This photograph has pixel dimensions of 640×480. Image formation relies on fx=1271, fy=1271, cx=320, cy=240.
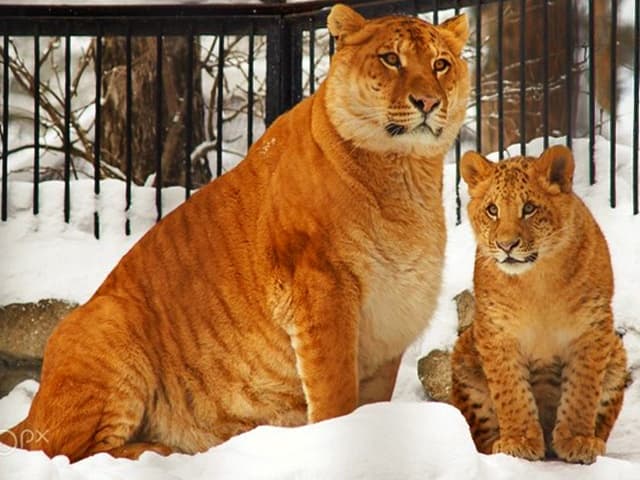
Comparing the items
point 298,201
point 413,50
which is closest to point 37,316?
point 298,201

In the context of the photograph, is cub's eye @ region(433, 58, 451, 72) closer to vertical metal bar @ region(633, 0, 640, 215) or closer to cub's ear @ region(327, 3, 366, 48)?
cub's ear @ region(327, 3, 366, 48)

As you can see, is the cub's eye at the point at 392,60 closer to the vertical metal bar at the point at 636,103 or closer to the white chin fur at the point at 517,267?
the white chin fur at the point at 517,267

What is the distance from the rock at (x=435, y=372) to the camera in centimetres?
271

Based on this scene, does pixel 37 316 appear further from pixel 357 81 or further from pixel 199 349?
pixel 357 81

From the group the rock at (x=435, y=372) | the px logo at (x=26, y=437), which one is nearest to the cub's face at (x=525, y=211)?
the rock at (x=435, y=372)

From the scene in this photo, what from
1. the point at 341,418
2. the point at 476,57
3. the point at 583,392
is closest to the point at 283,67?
the point at 476,57

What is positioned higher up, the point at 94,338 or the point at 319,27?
the point at 319,27

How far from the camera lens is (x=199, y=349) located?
7.73 ft

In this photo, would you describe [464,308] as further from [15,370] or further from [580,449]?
[15,370]

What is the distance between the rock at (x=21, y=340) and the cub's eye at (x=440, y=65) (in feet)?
3.79

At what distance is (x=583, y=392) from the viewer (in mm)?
2164

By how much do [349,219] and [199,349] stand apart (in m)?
0.40

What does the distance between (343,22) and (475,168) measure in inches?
13.8

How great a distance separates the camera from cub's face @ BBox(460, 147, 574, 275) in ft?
7.04
